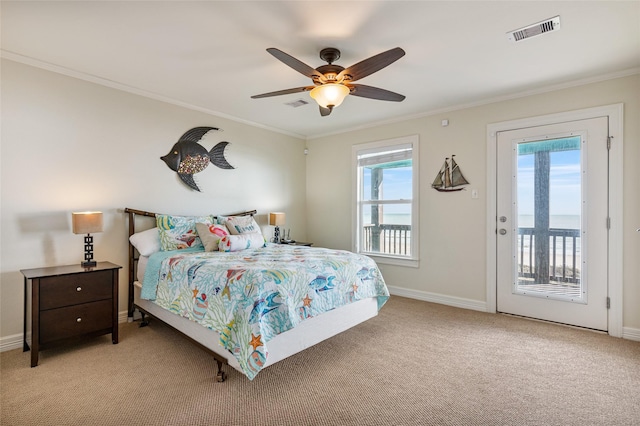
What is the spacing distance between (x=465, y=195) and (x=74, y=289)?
4.32 m

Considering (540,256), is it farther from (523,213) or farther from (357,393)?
(357,393)

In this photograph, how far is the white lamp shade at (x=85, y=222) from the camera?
9.46ft

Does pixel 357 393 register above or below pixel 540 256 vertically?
below

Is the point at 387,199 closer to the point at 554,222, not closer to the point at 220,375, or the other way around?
the point at 554,222

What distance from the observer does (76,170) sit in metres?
3.19

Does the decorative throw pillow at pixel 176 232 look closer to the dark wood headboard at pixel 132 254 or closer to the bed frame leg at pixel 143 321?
the dark wood headboard at pixel 132 254

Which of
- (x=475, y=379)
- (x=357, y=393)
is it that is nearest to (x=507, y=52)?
(x=475, y=379)

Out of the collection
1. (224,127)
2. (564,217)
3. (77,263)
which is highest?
(224,127)

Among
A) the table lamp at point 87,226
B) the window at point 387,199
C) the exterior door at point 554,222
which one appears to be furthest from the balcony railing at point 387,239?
the table lamp at point 87,226

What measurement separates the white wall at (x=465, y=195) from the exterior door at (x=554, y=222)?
18cm

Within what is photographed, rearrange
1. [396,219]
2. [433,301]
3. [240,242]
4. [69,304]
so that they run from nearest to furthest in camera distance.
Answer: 1. [69,304]
2. [240,242]
3. [433,301]
4. [396,219]

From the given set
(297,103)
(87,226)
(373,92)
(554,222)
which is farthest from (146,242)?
(554,222)

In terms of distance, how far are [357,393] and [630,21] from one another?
10.8 ft

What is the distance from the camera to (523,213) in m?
3.66
